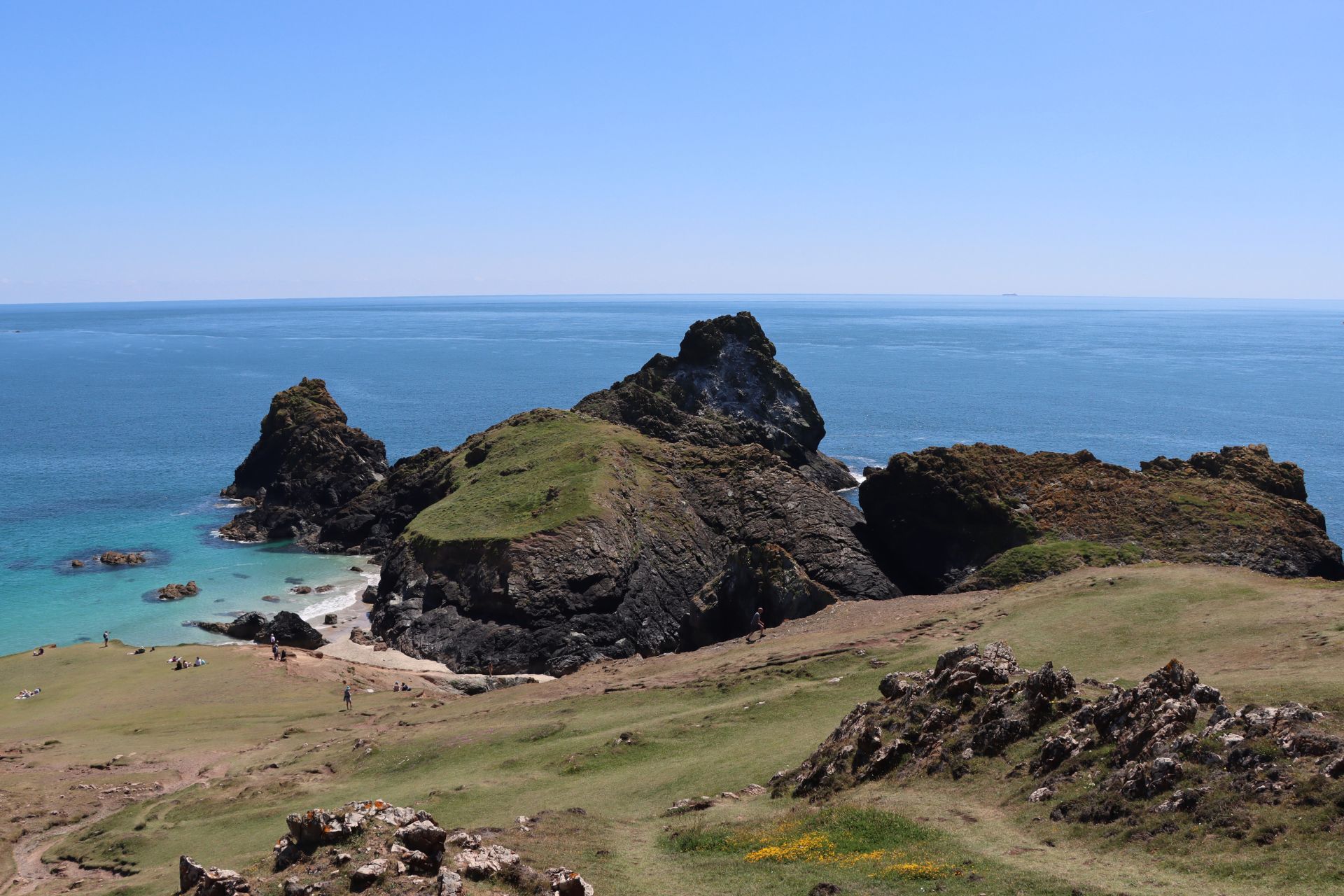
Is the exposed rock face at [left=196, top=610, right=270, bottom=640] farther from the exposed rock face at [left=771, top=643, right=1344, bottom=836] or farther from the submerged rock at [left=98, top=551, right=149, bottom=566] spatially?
the exposed rock face at [left=771, top=643, right=1344, bottom=836]

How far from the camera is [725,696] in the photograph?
4109cm

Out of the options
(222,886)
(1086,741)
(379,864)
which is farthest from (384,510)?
(1086,741)

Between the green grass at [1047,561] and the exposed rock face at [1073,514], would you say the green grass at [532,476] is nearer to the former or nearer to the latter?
the exposed rock face at [1073,514]

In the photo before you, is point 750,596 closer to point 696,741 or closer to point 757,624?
point 757,624

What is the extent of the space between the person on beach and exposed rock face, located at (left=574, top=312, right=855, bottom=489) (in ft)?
127

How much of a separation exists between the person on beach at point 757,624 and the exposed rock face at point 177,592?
45.6 m

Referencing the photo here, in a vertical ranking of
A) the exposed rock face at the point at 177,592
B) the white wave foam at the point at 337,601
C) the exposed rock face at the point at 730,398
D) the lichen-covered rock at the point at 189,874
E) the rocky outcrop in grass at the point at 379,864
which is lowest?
the white wave foam at the point at 337,601

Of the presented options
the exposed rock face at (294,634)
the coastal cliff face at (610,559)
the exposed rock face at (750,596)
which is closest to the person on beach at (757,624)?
the exposed rock face at (750,596)

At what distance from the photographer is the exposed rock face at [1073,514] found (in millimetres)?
60688

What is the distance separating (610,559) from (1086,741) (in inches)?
1684

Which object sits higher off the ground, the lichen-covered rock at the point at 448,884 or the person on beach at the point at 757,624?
the lichen-covered rock at the point at 448,884

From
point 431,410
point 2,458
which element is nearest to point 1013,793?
point 2,458

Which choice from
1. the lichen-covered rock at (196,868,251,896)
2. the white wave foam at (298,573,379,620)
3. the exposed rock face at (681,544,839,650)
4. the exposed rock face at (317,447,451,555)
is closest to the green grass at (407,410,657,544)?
the exposed rock face at (317,447,451,555)

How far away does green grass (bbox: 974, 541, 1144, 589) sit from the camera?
58.7 meters
